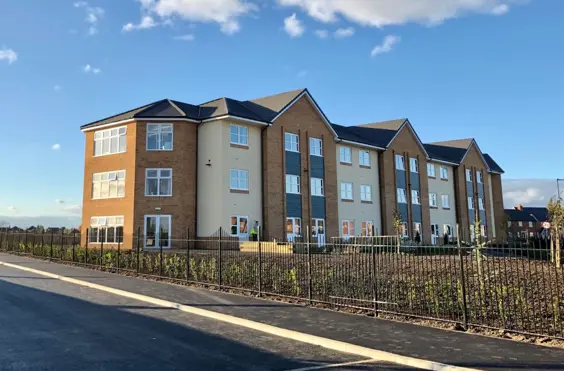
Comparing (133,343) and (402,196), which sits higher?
(402,196)

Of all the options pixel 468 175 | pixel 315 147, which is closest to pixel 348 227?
pixel 315 147

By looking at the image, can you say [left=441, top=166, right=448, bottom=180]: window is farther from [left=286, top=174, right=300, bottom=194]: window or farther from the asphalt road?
the asphalt road

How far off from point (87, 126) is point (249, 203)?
13134 mm

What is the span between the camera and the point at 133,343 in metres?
8.23

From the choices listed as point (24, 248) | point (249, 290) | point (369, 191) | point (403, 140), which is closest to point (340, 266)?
point (249, 290)

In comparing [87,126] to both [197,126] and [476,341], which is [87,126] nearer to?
[197,126]

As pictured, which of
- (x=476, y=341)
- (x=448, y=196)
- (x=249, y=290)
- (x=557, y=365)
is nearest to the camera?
(x=557, y=365)

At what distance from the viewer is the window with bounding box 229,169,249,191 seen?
101 feet

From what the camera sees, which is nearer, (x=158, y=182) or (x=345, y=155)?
(x=158, y=182)

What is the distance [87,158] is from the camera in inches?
1321

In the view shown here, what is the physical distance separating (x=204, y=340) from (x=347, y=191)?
31.2 metres

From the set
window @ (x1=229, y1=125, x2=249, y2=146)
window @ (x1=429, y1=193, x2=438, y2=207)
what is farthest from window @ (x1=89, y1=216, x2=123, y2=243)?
window @ (x1=429, y1=193, x2=438, y2=207)

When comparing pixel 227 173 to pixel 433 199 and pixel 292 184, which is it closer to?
pixel 292 184

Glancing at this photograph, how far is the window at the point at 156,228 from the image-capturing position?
29544 millimetres
